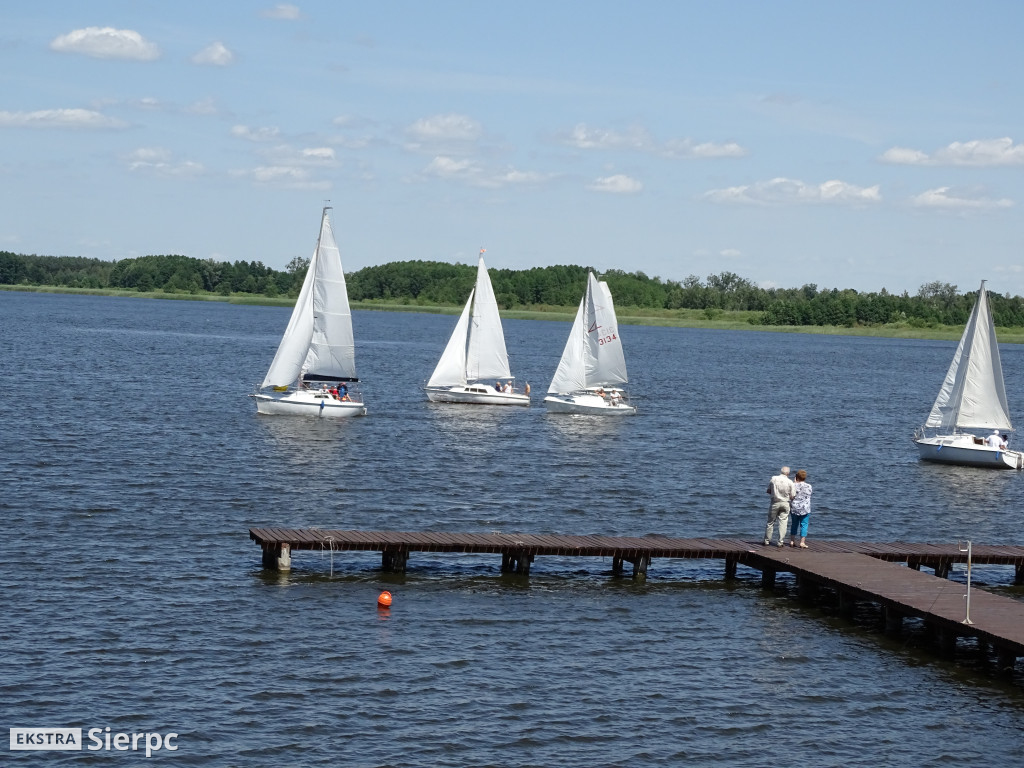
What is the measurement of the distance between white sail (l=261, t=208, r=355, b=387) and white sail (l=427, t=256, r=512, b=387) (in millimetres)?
10466

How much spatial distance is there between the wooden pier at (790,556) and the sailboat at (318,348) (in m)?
33.8

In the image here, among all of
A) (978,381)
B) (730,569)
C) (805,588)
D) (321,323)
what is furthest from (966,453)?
(321,323)

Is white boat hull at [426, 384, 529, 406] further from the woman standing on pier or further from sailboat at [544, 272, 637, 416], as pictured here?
the woman standing on pier

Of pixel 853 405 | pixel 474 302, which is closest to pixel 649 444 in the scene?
pixel 474 302

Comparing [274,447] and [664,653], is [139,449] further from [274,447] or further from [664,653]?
[664,653]

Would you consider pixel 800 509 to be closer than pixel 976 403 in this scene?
Yes

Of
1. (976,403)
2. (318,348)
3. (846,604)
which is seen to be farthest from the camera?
(318,348)

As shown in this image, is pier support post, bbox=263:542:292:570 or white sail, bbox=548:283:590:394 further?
white sail, bbox=548:283:590:394

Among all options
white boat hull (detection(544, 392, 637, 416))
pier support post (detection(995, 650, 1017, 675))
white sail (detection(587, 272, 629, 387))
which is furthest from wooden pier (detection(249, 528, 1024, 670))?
white boat hull (detection(544, 392, 637, 416))

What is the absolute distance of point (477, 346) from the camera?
81062 millimetres

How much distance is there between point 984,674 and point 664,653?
6.59 m

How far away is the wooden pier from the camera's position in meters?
30.7

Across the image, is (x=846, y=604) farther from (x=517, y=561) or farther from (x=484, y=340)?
(x=484, y=340)

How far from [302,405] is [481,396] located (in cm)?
1474
